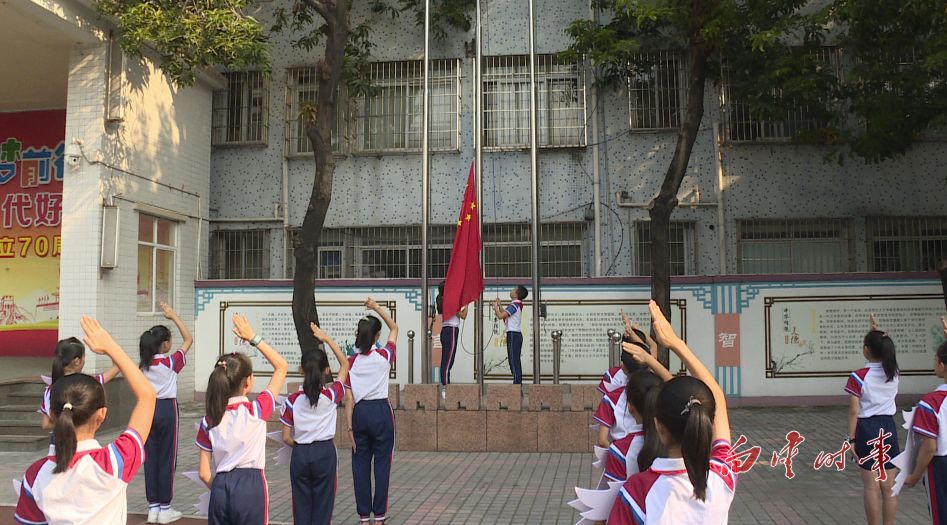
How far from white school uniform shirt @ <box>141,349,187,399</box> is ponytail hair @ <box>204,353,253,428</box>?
8.79 feet

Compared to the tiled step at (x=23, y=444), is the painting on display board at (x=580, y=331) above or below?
above

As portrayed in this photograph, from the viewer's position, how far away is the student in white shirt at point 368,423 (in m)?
6.19

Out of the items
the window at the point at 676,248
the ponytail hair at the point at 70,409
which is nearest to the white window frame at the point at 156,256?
the window at the point at 676,248

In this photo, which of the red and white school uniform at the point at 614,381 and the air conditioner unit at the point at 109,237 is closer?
the red and white school uniform at the point at 614,381

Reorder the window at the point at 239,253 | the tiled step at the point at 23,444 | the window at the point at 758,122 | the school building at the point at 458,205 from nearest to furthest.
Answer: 1. the tiled step at the point at 23,444
2. the school building at the point at 458,205
3. the window at the point at 758,122
4. the window at the point at 239,253

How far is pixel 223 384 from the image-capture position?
4203mm

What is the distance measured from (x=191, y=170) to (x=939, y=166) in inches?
553

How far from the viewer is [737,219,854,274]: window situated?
46.5ft

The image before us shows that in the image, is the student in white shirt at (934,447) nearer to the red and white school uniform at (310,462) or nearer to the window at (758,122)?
the red and white school uniform at (310,462)

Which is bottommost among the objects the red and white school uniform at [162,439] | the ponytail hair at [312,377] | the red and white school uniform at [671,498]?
the red and white school uniform at [162,439]

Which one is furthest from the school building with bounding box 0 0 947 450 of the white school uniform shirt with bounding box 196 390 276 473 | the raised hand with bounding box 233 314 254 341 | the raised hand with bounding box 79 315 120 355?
the raised hand with bounding box 79 315 120 355

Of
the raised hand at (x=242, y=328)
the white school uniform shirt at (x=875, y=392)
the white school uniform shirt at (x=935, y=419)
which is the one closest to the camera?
the raised hand at (x=242, y=328)

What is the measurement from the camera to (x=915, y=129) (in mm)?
11609

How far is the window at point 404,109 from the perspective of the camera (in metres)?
15.3
